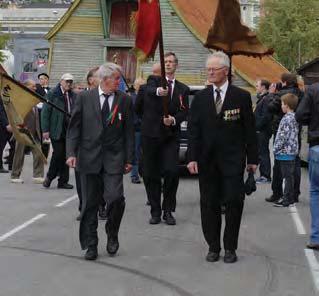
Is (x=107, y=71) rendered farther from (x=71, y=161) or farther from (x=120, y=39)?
(x=120, y=39)

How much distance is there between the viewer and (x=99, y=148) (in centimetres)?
757

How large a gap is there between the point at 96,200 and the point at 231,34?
3.91 meters

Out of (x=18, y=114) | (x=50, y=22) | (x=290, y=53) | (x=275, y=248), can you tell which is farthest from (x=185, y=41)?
(x=50, y=22)

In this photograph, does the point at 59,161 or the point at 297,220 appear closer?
the point at 297,220

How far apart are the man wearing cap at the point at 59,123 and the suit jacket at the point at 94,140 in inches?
177

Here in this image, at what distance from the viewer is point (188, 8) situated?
37719mm

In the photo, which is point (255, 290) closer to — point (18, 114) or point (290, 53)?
point (18, 114)

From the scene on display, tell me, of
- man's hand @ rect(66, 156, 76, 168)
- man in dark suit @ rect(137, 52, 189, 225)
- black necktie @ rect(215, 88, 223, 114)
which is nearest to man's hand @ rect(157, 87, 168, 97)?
man in dark suit @ rect(137, 52, 189, 225)

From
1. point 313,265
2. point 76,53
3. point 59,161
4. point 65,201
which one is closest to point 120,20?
point 76,53

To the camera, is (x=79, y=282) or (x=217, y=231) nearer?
(x=79, y=282)

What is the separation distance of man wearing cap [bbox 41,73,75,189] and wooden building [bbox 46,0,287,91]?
22978mm

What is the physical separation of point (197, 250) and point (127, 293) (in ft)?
6.03

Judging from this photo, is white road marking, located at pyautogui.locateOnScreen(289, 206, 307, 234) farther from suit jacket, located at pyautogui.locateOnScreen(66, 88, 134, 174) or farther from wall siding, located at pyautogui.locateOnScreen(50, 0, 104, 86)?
wall siding, located at pyautogui.locateOnScreen(50, 0, 104, 86)

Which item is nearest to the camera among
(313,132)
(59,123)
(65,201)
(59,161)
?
(313,132)
